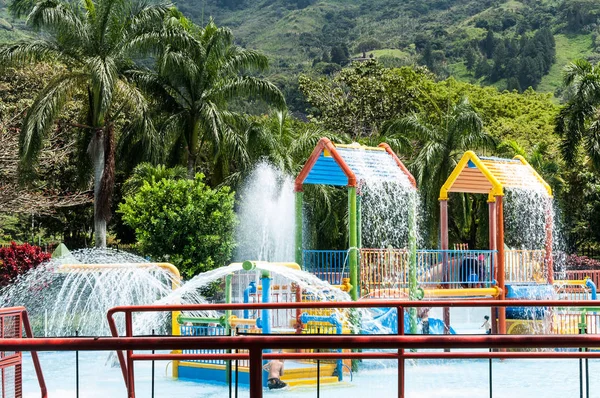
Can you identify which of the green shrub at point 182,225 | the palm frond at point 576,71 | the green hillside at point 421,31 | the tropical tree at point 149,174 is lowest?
the green shrub at point 182,225

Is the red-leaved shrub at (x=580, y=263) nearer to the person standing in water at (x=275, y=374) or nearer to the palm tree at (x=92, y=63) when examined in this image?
the palm tree at (x=92, y=63)

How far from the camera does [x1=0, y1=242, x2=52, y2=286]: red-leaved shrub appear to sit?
960 inches

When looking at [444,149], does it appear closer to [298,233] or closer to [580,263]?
[580,263]

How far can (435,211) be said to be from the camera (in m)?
35.4

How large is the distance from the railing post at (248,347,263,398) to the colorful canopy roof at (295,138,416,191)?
47.9ft

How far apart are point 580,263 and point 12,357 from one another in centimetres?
3715

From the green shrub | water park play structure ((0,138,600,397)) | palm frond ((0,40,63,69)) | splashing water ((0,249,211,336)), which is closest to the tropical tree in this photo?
the green shrub

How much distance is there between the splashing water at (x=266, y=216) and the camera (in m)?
34.0

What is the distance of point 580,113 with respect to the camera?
35719 mm

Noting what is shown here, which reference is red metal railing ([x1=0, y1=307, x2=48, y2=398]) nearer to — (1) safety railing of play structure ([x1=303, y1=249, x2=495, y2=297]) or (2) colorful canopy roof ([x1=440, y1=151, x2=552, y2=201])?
(1) safety railing of play structure ([x1=303, y1=249, x2=495, y2=297])

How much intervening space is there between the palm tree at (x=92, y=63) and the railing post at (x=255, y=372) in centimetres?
2545

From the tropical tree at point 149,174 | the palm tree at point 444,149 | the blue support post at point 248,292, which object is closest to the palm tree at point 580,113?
the palm tree at point 444,149

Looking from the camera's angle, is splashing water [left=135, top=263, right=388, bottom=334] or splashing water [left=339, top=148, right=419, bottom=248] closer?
splashing water [left=135, top=263, right=388, bottom=334]

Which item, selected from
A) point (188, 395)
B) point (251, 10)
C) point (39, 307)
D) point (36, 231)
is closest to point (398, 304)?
point (188, 395)
